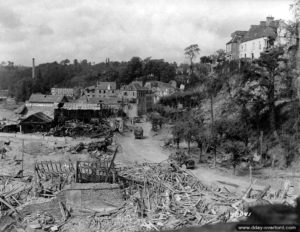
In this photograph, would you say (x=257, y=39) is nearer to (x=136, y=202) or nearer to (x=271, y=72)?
(x=271, y=72)

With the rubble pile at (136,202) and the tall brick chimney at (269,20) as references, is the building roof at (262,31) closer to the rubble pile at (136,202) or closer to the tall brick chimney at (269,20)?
the tall brick chimney at (269,20)

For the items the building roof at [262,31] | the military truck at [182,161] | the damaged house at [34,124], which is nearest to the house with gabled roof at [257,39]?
the building roof at [262,31]

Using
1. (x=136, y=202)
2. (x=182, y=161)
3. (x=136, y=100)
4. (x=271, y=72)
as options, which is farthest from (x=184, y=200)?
(x=136, y=100)

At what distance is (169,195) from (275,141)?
42.2ft

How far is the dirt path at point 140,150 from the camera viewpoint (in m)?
29.7

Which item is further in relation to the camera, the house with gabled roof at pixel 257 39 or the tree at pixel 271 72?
the house with gabled roof at pixel 257 39

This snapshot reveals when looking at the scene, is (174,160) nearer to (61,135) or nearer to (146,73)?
(61,135)

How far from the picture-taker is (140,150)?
33.7 m

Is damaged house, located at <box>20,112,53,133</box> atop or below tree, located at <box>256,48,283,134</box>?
below

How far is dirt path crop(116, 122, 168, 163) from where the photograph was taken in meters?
29.7

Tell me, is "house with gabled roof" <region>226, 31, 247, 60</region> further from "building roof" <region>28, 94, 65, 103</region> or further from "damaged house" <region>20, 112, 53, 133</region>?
"damaged house" <region>20, 112, 53, 133</region>

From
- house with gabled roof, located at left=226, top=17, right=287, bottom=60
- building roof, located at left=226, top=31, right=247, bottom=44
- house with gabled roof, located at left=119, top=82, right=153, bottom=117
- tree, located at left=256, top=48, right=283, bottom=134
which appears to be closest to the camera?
tree, located at left=256, top=48, right=283, bottom=134

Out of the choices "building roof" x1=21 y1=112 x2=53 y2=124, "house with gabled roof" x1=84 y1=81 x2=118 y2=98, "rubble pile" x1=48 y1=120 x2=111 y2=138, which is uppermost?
"house with gabled roof" x1=84 y1=81 x2=118 y2=98

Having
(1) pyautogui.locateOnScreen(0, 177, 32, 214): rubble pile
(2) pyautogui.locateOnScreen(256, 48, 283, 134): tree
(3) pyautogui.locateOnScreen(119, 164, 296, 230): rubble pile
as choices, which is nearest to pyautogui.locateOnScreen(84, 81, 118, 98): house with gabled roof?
(2) pyautogui.locateOnScreen(256, 48, 283, 134): tree
